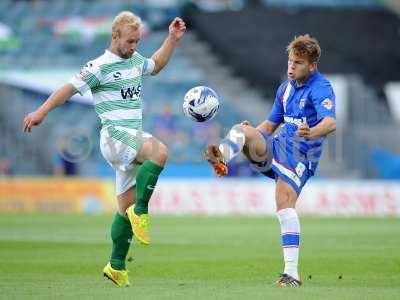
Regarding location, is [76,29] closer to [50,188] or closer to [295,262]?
[50,188]

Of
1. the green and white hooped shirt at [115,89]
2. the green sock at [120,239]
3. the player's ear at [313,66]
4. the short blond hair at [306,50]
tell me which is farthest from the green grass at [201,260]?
the short blond hair at [306,50]

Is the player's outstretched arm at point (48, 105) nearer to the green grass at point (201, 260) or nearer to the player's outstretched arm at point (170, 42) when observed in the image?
the player's outstretched arm at point (170, 42)

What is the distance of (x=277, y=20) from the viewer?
37.1 meters

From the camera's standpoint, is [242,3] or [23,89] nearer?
[23,89]

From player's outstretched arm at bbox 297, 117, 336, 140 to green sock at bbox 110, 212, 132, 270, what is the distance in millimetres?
1990

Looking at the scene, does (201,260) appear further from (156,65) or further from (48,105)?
(48,105)

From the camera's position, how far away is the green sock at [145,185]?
1016cm

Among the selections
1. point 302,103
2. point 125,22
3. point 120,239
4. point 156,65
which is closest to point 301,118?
point 302,103

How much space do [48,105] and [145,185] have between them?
118 centimetres

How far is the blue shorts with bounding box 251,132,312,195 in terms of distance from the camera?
10664 mm

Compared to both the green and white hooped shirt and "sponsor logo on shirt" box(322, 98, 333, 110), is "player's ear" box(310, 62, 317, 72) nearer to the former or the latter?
"sponsor logo on shirt" box(322, 98, 333, 110)

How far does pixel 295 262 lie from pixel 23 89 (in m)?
22.0

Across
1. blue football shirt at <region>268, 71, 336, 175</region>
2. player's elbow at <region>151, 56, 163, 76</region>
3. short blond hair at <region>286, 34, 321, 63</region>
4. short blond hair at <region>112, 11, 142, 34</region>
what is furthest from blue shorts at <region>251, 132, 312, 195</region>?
short blond hair at <region>112, 11, 142, 34</region>

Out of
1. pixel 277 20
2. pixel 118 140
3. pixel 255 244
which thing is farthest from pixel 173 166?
pixel 118 140
